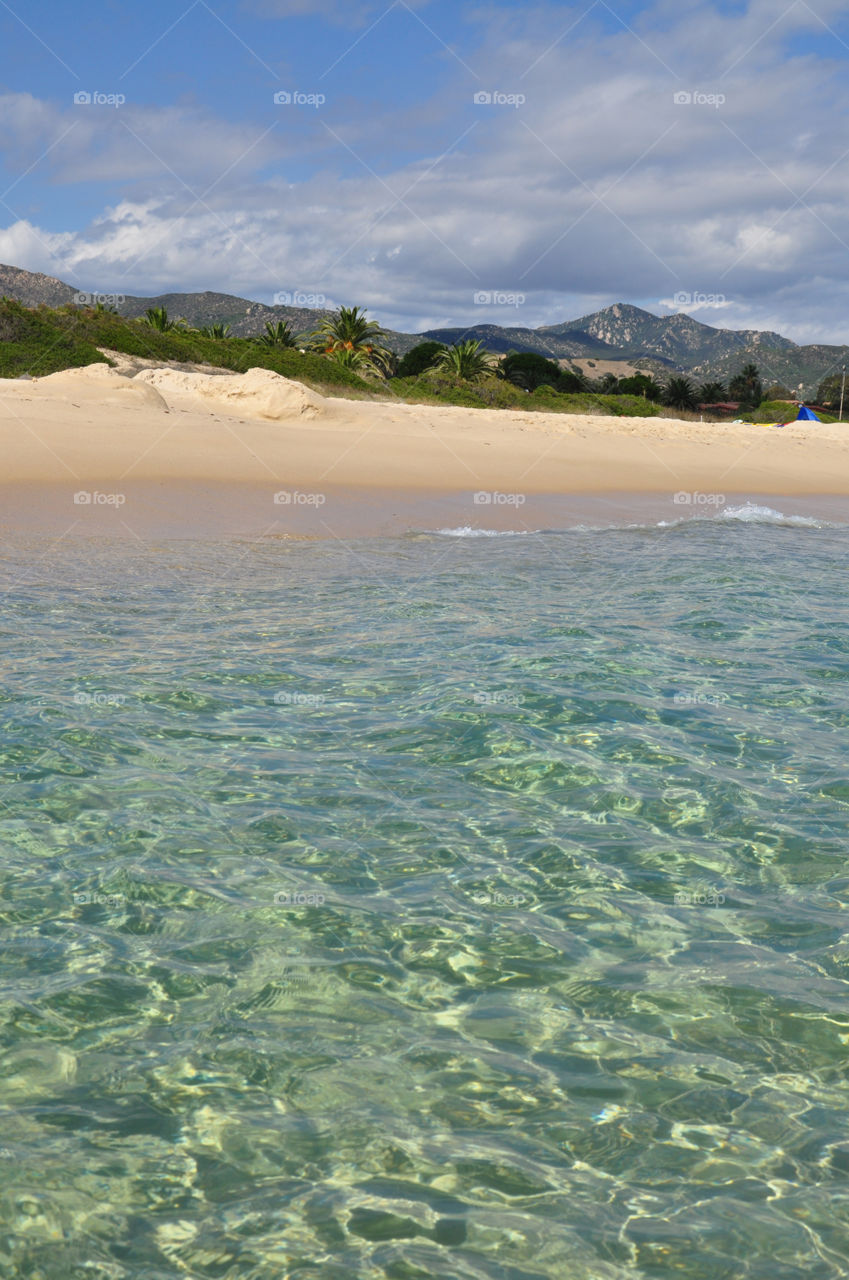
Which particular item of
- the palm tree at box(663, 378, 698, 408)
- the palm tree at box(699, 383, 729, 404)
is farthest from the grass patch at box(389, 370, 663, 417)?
the palm tree at box(699, 383, 729, 404)

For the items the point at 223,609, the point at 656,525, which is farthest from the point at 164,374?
the point at 223,609

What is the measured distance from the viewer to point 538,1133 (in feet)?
9.95

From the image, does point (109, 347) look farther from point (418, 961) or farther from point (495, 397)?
point (418, 961)

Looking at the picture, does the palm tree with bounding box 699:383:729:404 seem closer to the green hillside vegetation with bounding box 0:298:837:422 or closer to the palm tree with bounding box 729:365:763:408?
the green hillside vegetation with bounding box 0:298:837:422

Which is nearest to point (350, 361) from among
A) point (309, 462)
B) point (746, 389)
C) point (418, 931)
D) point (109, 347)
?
point (109, 347)

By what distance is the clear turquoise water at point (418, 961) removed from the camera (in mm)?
2734

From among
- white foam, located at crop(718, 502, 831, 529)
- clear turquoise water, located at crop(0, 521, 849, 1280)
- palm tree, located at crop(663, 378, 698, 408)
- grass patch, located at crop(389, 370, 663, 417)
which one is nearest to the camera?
clear turquoise water, located at crop(0, 521, 849, 1280)

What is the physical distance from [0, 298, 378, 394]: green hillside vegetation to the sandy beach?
1.83 metres

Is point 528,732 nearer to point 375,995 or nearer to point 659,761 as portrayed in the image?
point 659,761

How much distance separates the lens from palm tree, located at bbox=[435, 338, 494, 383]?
47219mm

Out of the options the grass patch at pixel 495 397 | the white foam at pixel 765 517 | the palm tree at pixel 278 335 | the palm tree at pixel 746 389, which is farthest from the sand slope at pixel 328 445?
the palm tree at pixel 746 389

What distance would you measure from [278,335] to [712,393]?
2719 cm

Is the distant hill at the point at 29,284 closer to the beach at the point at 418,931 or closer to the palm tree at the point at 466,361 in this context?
the palm tree at the point at 466,361

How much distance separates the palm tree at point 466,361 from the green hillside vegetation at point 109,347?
1041cm
